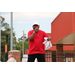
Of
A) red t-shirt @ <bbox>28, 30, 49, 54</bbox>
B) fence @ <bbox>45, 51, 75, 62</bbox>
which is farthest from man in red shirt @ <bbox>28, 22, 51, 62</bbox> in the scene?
fence @ <bbox>45, 51, 75, 62</bbox>

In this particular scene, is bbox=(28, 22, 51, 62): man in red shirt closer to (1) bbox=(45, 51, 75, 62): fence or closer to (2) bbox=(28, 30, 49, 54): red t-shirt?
(2) bbox=(28, 30, 49, 54): red t-shirt

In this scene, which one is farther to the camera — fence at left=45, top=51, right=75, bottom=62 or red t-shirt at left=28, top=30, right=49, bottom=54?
fence at left=45, top=51, right=75, bottom=62

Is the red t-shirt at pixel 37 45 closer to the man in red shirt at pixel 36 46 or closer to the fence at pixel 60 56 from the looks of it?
the man in red shirt at pixel 36 46

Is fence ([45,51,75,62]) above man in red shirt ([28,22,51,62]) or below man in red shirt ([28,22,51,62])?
below

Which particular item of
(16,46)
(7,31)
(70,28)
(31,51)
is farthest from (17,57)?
(16,46)

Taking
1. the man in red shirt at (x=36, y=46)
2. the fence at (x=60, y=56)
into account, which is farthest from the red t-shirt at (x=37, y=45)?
the fence at (x=60, y=56)

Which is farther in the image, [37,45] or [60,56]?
[60,56]

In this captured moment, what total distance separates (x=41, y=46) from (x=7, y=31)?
4461 cm

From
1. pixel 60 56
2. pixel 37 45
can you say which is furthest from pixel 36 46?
pixel 60 56

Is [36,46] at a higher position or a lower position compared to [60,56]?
higher

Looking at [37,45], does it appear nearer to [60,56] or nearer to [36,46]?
[36,46]
